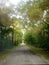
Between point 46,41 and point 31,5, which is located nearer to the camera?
point 31,5

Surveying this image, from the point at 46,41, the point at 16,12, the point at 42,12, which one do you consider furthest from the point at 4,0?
the point at 46,41

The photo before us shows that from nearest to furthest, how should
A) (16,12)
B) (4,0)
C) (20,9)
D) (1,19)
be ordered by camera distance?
(4,0) → (1,19) → (20,9) → (16,12)

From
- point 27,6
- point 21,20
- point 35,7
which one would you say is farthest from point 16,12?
point 35,7

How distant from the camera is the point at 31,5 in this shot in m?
37.2

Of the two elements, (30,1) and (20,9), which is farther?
(20,9)

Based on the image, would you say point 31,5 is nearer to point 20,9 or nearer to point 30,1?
point 30,1

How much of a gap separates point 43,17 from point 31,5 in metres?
2.99

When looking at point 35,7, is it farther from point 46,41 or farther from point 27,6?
point 46,41

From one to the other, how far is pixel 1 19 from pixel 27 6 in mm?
5271

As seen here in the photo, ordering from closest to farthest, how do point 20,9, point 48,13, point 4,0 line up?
point 48,13 < point 4,0 < point 20,9

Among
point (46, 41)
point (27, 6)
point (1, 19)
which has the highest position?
point (27, 6)

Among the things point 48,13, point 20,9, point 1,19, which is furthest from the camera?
point 20,9

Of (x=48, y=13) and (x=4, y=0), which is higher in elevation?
(x=4, y=0)

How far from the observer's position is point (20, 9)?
42.6 meters
